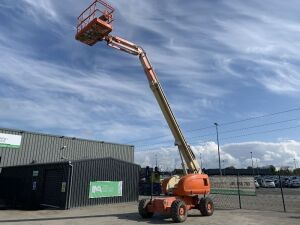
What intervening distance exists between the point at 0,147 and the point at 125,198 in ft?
44.5

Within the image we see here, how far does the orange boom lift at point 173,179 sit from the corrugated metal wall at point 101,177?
28.4 feet

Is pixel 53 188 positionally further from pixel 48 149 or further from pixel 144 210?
pixel 144 210

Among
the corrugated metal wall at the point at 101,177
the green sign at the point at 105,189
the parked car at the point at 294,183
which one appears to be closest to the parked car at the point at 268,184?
the parked car at the point at 294,183

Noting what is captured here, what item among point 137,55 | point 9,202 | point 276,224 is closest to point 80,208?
point 9,202

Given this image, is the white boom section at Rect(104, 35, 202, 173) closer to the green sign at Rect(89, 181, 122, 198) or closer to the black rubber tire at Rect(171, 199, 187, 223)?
the black rubber tire at Rect(171, 199, 187, 223)

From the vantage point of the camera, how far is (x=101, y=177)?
2814 centimetres

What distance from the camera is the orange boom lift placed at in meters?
17.0

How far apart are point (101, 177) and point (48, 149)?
36.3 ft

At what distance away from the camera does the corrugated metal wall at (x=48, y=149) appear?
3353cm

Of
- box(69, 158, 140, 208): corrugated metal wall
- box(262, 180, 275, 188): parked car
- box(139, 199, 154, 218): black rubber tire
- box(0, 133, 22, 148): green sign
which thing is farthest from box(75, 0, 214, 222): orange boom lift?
box(262, 180, 275, 188): parked car

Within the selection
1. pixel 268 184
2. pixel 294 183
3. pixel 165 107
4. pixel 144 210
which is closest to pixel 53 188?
pixel 144 210

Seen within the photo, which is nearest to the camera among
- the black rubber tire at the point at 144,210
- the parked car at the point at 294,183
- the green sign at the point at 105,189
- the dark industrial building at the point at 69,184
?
the black rubber tire at the point at 144,210

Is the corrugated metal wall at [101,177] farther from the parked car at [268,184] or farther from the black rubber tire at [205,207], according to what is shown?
the parked car at [268,184]

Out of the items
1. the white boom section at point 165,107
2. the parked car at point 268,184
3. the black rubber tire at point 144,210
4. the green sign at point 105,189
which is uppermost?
the white boom section at point 165,107
